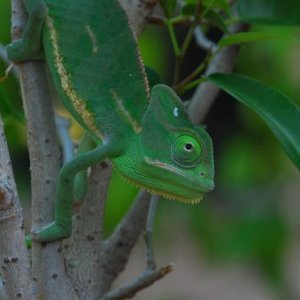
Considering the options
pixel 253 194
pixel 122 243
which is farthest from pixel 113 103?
pixel 253 194

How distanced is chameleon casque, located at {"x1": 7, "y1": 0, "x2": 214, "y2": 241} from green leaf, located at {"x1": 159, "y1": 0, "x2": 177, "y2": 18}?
23 cm

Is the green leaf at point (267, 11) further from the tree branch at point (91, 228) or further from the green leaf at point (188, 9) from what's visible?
the tree branch at point (91, 228)

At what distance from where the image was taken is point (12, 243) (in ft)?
3.85

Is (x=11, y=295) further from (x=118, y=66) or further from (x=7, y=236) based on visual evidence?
(x=118, y=66)

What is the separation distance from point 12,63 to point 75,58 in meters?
0.10

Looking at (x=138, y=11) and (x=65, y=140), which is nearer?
(x=138, y=11)

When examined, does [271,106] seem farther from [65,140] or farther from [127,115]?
[65,140]

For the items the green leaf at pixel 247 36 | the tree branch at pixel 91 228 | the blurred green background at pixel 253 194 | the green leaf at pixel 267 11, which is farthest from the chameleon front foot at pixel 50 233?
the blurred green background at pixel 253 194

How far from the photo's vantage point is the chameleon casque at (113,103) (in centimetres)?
131

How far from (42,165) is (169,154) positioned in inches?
7.5

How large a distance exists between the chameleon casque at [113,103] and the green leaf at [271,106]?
0.14 meters

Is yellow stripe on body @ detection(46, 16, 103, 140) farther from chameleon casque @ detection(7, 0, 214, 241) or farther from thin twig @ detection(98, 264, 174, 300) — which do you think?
thin twig @ detection(98, 264, 174, 300)

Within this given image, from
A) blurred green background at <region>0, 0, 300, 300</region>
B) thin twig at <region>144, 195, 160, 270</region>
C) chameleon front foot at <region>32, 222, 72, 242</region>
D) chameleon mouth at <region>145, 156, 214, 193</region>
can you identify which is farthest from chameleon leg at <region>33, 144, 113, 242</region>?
blurred green background at <region>0, 0, 300, 300</region>

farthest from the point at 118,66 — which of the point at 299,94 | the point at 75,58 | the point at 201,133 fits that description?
the point at 299,94
